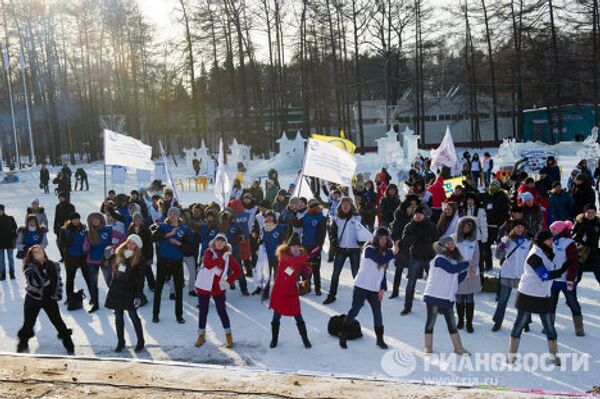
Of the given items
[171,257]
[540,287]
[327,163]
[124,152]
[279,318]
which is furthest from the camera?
[124,152]

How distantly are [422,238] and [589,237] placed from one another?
2.16 metres

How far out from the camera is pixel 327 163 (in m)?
10.4

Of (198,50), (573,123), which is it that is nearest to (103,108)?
(198,50)

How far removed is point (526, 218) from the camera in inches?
347

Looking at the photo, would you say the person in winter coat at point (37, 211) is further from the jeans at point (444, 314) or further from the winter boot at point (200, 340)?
the jeans at point (444, 314)

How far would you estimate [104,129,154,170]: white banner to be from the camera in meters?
12.4

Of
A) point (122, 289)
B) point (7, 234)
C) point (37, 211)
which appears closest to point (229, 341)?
point (122, 289)

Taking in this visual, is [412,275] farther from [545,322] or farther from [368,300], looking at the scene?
[545,322]

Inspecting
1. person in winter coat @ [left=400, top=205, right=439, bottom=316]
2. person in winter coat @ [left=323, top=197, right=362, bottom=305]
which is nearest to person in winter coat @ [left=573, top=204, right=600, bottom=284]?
person in winter coat @ [left=400, top=205, right=439, bottom=316]

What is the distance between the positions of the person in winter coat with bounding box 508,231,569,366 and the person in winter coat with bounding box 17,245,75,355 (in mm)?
5033

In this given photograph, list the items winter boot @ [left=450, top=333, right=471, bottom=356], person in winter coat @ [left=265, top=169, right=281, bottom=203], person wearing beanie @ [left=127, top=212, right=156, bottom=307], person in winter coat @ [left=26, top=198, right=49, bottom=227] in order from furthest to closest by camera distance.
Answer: person in winter coat @ [left=265, top=169, right=281, bottom=203] → person in winter coat @ [left=26, top=198, right=49, bottom=227] → person wearing beanie @ [left=127, top=212, right=156, bottom=307] → winter boot @ [left=450, top=333, right=471, bottom=356]

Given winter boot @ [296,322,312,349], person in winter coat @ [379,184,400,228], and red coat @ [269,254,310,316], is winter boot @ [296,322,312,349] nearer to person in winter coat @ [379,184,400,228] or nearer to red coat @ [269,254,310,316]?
red coat @ [269,254,310,316]

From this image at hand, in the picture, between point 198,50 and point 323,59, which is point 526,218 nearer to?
point 198,50

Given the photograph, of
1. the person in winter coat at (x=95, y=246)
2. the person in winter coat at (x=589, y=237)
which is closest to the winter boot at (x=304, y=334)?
the person in winter coat at (x=95, y=246)
